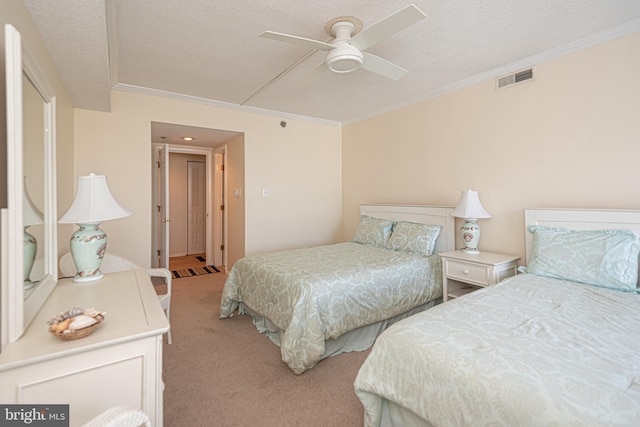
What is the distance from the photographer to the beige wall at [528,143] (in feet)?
7.29

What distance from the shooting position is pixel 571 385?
96cm

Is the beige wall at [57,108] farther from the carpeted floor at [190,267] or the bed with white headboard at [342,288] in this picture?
the carpeted floor at [190,267]

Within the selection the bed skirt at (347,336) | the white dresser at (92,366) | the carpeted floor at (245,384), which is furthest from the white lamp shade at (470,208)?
the white dresser at (92,366)

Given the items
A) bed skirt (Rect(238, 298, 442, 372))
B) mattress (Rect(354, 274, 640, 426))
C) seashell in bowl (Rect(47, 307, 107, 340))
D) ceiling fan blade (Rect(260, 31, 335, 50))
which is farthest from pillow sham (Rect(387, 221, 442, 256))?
seashell in bowl (Rect(47, 307, 107, 340))

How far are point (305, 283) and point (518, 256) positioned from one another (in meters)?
2.02

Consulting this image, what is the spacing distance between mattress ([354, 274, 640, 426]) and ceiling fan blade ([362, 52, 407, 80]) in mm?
1671

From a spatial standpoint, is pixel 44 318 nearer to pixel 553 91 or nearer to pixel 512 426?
pixel 512 426

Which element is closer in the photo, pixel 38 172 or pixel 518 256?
pixel 38 172

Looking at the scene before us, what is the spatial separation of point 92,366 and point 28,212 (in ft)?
2.13

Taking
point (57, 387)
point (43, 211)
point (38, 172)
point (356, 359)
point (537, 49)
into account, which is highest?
point (537, 49)

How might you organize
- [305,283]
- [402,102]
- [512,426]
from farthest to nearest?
[402,102]
[305,283]
[512,426]

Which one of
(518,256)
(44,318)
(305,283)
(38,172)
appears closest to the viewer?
(44,318)

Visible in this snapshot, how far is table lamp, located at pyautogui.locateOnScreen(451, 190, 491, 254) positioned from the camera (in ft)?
9.27

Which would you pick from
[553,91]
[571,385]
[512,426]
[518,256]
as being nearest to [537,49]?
[553,91]
